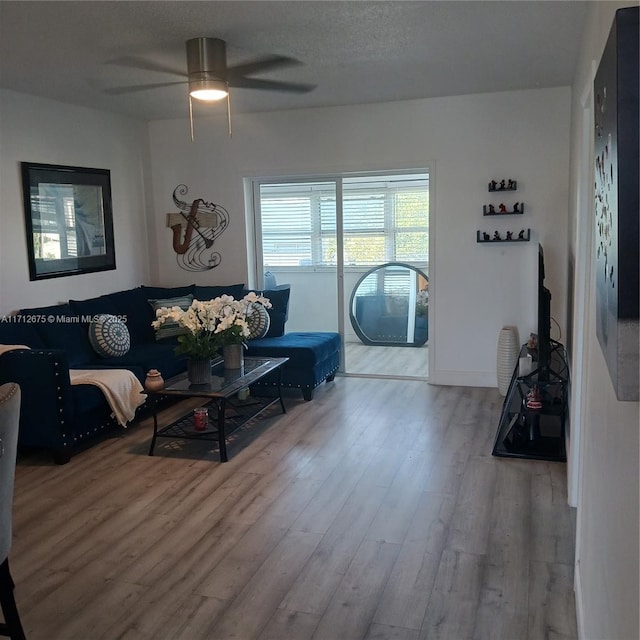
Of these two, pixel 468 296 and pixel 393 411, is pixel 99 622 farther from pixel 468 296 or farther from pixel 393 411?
pixel 468 296

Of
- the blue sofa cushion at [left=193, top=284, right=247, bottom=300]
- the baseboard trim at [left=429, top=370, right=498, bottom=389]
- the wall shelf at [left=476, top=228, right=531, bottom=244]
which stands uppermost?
the wall shelf at [left=476, top=228, right=531, bottom=244]

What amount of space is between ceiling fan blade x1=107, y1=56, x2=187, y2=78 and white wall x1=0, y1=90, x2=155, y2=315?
4.00ft

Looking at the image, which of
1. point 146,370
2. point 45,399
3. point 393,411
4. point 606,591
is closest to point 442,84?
point 393,411

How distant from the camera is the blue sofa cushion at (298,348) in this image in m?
5.50

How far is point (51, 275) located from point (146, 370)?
1182 millimetres

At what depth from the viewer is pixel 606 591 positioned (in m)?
1.61

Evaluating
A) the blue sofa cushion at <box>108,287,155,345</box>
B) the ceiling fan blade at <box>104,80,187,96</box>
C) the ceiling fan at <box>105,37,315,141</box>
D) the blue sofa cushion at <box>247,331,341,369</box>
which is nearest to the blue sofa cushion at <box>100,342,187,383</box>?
the blue sofa cushion at <box>108,287,155,345</box>

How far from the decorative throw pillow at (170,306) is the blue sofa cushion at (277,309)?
2.28 ft

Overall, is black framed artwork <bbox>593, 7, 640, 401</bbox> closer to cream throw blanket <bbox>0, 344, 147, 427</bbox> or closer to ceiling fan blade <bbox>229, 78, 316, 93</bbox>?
cream throw blanket <bbox>0, 344, 147, 427</bbox>

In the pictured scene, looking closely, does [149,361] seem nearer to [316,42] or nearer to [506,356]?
[316,42]

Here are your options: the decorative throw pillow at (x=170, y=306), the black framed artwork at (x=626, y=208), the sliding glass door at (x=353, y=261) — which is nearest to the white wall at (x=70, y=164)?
the decorative throw pillow at (x=170, y=306)

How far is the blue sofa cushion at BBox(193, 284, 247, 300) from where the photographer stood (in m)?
6.24

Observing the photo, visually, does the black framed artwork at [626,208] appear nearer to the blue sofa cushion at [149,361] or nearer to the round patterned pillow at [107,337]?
the blue sofa cushion at [149,361]

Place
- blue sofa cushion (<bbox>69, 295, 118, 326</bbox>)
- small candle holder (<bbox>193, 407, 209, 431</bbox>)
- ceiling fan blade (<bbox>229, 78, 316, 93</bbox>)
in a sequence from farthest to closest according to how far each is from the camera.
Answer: blue sofa cushion (<bbox>69, 295, 118, 326</bbox>), ceiling fan blade (<bbox>229, 78, 316, 93</bbox>), small candle holder (<bbox>193, 407, 209, 431</bbox>)
